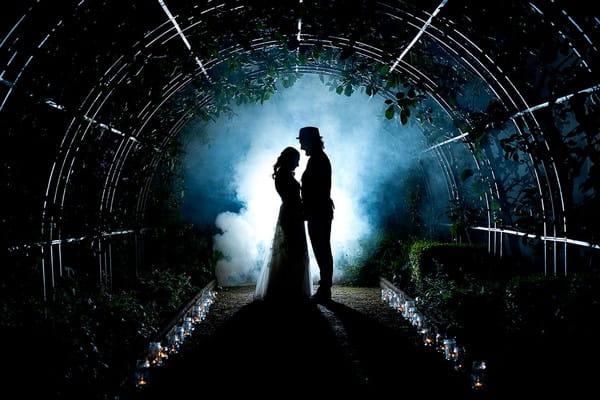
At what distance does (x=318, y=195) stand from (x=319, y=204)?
15cm

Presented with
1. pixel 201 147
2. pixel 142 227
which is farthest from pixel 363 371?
pixel 201 147

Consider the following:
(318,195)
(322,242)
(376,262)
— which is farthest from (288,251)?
(376,262)

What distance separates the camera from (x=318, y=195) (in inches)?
305

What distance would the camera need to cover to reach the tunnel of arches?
4.35 meters

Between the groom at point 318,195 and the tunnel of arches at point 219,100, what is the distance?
1469 millimetres

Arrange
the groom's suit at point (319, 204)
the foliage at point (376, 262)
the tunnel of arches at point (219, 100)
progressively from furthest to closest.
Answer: the foliage at point (376, 262) → the groom's suit at point (319, 204) → the tunnel of arches at point (219, 100)

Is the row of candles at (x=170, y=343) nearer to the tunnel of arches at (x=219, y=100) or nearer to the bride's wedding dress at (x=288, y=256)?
the bride's wedding dress at (x=288, y=256)

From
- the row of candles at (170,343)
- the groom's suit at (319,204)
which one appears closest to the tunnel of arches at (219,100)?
the row of candles at (170,343)

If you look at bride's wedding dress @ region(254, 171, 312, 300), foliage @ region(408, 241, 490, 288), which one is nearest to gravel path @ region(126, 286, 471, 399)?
bride's wedding dress @ region(254, 171, 312, 300)

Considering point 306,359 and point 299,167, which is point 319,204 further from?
point 299,167

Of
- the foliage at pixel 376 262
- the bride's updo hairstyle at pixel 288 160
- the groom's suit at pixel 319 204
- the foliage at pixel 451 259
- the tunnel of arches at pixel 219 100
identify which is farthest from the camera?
the foliage at pixel 376 262

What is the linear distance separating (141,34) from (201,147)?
28.8ft

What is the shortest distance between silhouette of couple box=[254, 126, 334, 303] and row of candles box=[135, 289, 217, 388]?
122cm

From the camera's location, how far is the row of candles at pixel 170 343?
424 centimetres
